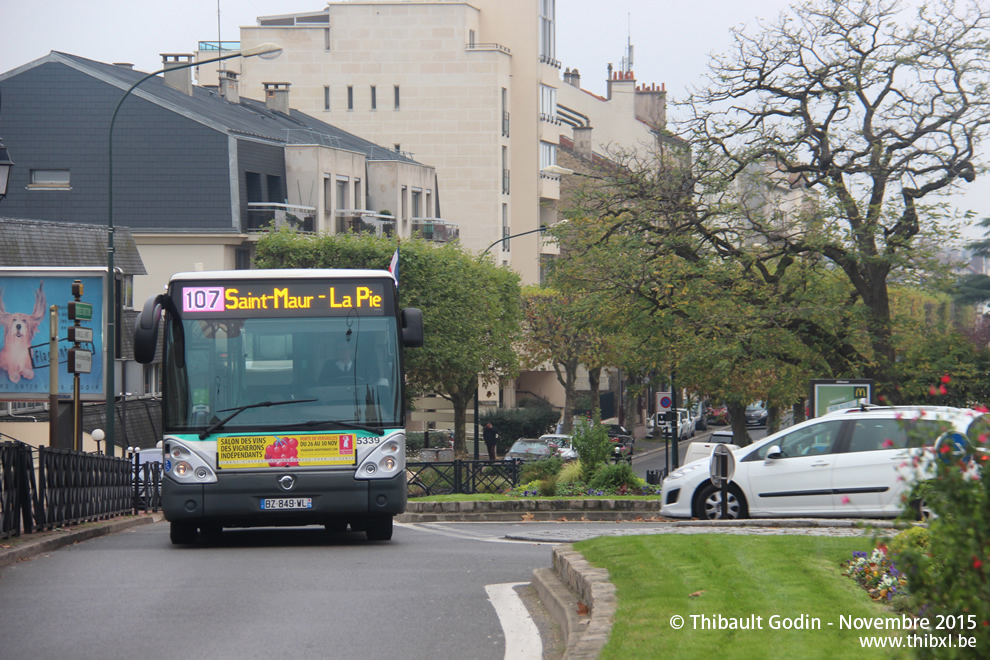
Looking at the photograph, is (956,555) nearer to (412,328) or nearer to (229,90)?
(412,328)

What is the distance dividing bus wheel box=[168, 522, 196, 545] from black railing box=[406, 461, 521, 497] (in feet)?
44.0

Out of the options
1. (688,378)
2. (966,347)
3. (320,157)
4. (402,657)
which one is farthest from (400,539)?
(320,157)

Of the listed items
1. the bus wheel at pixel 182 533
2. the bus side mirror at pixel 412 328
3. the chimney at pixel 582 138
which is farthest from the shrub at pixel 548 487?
the chimney at pixel 582 138

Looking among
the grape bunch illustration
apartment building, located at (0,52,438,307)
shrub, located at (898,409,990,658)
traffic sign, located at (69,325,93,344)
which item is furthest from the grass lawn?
apartment building, located at (0,52,438,307)

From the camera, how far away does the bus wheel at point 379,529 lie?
48.0ft

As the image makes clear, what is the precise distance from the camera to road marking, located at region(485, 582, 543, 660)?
747 cm

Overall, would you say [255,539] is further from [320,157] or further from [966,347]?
[320,157]

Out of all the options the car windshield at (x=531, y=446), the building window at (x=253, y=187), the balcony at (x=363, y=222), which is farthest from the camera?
the balcony at (x=363, y=222)

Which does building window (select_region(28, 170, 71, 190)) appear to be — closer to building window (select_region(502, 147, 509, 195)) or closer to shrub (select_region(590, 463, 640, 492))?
building window (select_region(502, 147, 509, 195))

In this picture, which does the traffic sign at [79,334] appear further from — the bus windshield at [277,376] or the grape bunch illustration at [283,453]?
the grape bunch illustration at [283,453]

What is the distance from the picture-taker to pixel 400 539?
15.8m

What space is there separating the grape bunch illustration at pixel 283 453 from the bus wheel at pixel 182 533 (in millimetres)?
1490

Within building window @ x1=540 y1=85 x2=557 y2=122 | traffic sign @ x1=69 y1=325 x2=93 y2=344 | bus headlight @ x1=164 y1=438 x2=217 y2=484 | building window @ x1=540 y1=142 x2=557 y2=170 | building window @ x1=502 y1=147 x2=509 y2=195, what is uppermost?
building window @ x1=540 y1=85 x2=557 y2=122

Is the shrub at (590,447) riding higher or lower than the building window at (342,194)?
lower
